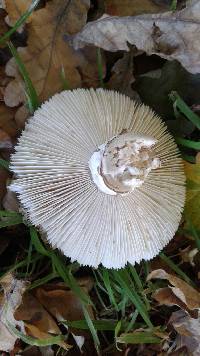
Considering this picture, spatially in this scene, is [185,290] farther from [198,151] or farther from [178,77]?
[178,77]

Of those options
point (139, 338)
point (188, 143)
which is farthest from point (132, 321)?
point (188, 143)

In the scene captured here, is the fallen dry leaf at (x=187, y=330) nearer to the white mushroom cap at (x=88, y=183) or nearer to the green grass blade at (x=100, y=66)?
the white mushroom cap at (x=88, y=183)

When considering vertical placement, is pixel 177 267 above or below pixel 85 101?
below

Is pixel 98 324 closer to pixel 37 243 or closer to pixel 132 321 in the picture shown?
pixel 132 321

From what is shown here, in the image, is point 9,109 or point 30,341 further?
point 9,109

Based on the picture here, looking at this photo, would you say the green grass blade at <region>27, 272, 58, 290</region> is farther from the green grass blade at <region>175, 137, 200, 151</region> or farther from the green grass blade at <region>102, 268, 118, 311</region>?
the green grass blade at <region>175, 137, 200, 151</region>

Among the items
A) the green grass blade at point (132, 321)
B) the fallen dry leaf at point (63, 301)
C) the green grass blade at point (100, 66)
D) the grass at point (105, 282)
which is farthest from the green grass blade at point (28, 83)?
the green grass blade at point (132, 321)

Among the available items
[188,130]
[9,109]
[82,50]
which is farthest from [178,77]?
[9,109]
